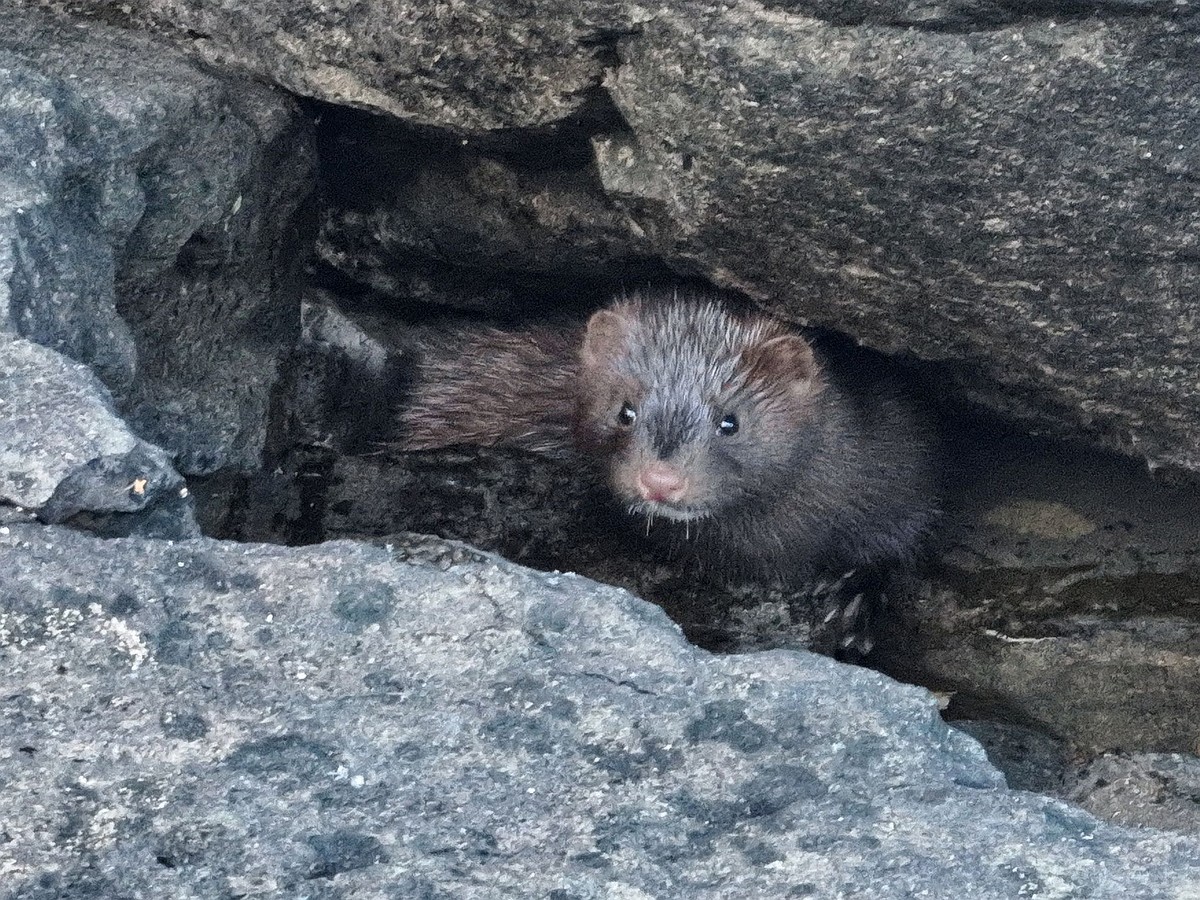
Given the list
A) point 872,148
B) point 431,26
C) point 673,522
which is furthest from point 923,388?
point 431,26

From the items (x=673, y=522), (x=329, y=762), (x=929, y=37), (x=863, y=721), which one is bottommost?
(x=673, y=522)

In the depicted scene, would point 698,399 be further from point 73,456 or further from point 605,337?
point 73,456

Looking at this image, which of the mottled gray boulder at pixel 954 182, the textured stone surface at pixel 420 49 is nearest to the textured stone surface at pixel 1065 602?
the mottled gray boulder at pixel 954 182

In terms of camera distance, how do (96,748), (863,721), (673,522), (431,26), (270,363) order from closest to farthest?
→ (96,748) < (863,721) < (431,26) < (270,363) < (673,522)

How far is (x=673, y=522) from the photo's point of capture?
5.16 metres

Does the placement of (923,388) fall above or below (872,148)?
below

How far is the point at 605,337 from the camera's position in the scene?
5.05m

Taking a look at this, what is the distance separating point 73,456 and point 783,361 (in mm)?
2604

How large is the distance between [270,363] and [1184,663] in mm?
3084

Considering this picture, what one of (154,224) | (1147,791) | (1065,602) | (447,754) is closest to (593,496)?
(1065,602)

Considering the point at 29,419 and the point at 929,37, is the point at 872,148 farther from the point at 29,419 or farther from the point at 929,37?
the point at 29,419

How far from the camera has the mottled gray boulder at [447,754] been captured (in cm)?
233

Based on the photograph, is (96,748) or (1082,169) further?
A: (1082,169)

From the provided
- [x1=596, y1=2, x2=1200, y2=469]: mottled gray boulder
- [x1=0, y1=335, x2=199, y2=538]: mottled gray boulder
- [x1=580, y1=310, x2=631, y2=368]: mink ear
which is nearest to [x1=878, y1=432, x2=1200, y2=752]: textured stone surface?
[x1=596, y1=2, x2=1200, y2=469]: mottled gray boulder
